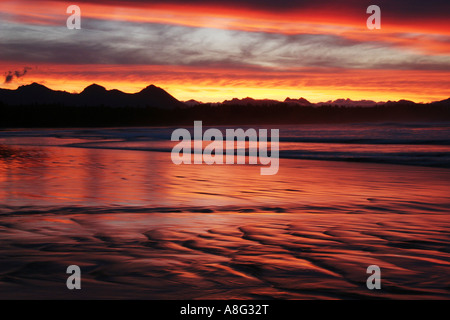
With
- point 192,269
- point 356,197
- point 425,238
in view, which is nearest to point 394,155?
point 356,197

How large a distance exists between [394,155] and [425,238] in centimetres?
1264

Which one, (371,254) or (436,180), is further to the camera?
(436,180)

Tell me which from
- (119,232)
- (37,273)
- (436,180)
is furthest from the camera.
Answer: (436,180)

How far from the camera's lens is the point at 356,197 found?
8.55 meters

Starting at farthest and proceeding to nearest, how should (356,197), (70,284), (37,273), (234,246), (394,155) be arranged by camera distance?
(394,155), (356,197), (234,246), (37,273), (70,284)

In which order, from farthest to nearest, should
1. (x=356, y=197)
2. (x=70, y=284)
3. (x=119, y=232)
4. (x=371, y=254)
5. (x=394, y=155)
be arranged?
(x=394, y=155)
(x=356, y=197)
(x=119, y=232)
(x=371, y=254)
(x=70, y=284)

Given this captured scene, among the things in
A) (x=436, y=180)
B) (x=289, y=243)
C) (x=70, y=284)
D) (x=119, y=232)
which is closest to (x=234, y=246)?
(x=289, y=243)

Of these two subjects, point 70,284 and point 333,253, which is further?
Result: point 333,253

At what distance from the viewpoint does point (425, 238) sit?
5.52 m
